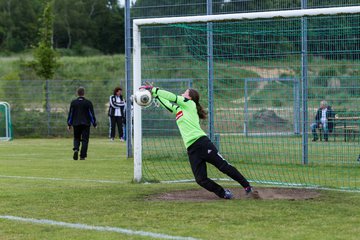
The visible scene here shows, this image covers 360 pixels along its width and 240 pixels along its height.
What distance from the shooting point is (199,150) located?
11.8 metres

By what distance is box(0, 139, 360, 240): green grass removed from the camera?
892 centimetres

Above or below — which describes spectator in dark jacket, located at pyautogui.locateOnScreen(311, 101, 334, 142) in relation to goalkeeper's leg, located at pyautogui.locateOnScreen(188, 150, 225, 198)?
above

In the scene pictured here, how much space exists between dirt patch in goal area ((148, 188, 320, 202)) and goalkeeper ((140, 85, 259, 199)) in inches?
8.7

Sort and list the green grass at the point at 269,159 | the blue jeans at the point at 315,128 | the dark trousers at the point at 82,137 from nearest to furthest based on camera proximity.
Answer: the green grass at the point at 269,159, the blue jeans at the point at 315,128, the dark trousers at the point at 82,137

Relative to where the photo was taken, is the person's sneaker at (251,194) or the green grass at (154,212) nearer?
the green grass at (154,212)

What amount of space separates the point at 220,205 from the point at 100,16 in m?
76.8

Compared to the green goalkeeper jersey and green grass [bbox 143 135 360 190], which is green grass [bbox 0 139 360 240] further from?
green grass [bbox 143 135 360 190]

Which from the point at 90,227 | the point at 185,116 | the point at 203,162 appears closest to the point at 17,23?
the point at 185,116

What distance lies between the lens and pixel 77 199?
1190cm

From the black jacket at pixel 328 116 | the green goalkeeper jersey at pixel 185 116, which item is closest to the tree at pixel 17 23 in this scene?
the black jacket at pixel 328 116

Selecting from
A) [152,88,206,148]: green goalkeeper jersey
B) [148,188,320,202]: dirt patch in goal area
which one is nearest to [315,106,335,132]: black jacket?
[148,188,320,202]: dirt patch in goal area

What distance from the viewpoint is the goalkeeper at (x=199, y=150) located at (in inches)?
462

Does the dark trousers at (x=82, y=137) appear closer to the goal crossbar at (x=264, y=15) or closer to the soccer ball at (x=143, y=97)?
the goal crossbar at (x=264, y=15)

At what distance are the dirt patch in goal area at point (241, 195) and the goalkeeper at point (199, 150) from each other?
221 mm
